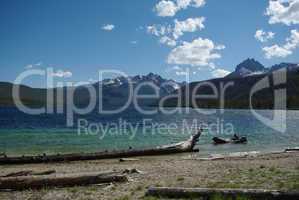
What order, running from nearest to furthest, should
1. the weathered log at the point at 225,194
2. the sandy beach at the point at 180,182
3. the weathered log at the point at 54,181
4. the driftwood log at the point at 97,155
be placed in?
the weathered log at the point at 225,194 < the sandy beach at the point at 180,182 < the weathered log at the point at 54,181 < the driftwood log at the point at 97,155

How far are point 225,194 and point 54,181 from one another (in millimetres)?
8883

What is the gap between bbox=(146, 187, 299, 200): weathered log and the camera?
14659 millimetres

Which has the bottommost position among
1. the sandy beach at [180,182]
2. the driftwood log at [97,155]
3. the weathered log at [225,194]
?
the driftwood log at [97,155]

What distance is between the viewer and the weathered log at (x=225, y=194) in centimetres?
1466

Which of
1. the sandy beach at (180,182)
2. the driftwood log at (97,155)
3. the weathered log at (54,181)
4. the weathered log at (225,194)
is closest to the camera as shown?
the weathered log at (225,194)

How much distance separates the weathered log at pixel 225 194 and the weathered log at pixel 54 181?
395 cm

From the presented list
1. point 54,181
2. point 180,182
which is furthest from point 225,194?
point 54,181

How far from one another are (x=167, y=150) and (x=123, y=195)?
25310 millimetres

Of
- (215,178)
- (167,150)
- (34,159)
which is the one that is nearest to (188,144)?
→ (167,150)

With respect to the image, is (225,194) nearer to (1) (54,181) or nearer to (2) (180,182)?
(2) (180,182)

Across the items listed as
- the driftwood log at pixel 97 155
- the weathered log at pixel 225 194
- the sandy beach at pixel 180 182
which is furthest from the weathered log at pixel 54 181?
the driftwood log at pixel 97 155

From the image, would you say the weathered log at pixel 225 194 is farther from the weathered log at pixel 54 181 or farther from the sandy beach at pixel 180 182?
the weathered log at pixel 54 181

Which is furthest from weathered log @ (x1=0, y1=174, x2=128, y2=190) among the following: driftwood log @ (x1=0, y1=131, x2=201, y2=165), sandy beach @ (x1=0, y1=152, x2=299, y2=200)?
driftwood log @ (x1=0, y1=131, x2=201, y2=165)

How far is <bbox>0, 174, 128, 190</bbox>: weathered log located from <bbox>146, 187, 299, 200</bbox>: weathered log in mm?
3947
